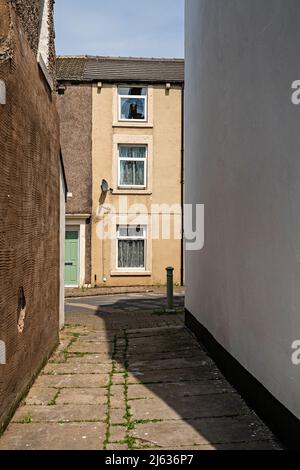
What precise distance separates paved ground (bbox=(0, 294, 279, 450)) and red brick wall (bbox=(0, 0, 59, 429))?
1.00 feet

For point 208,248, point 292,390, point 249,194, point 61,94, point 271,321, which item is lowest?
point 292,390

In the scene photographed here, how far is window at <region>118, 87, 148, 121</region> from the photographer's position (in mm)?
19703

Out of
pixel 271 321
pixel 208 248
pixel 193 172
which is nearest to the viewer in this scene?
pixel 271 321

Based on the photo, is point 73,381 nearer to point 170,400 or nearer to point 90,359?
point 90,359

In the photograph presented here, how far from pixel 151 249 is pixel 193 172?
10.3 metres

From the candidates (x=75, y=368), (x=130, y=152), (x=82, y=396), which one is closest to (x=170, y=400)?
(x=82, y=396)

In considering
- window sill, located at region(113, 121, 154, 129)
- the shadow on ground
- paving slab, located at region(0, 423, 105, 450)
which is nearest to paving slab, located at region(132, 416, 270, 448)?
the shadow on ground

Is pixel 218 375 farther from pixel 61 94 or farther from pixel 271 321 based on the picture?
pixel 61 94

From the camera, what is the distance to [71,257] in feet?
64.1

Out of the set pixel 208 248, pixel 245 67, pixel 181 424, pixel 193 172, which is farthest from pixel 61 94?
pixel 181 424

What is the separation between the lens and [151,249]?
1955 cm

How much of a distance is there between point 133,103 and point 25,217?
49.1 feet

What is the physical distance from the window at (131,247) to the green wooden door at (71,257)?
1601mm

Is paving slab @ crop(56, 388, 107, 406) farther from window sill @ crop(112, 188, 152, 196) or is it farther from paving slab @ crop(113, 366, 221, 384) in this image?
window sill @ crop(112, 188, 152, 196)
